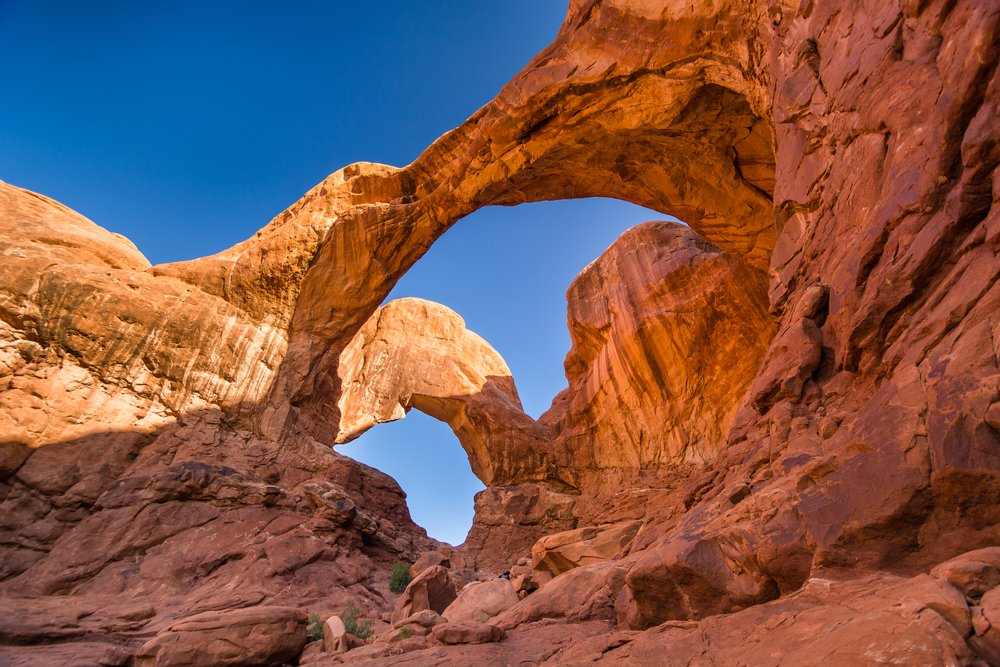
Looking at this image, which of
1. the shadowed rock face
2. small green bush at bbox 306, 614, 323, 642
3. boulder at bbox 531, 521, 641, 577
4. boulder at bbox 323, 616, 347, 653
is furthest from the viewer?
boulder at bbox 531, 521, 641, 577

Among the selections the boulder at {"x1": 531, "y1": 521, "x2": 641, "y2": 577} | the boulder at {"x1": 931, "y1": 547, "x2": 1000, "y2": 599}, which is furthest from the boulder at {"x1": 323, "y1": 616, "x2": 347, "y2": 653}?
the boulder at {"x1": 931, "y1": 547, "x2": 1000, "y2": 599}

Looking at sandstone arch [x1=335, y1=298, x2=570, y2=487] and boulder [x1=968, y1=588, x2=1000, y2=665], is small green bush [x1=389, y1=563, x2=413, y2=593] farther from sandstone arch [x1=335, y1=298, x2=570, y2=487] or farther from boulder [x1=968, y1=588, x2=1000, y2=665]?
boulder [x1=968, y1=588, x2=1000, y2=665]

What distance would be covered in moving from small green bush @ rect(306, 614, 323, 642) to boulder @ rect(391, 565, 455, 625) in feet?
4.31

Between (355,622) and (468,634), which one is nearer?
(468,634)

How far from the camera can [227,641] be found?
8.09 m

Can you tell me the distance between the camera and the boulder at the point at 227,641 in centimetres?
789

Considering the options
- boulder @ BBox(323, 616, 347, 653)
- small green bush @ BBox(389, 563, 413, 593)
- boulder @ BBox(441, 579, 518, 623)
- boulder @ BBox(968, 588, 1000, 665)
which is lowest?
boulder @ BBox(968, 588, 1000, 665)

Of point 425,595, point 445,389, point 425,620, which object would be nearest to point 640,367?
point 445,389

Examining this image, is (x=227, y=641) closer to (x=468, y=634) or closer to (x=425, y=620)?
(x=425, y=620)

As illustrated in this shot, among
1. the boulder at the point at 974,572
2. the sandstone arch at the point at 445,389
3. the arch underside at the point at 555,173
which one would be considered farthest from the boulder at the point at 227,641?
the sandstone arch at the point at 445,389

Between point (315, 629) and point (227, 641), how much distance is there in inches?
89.1

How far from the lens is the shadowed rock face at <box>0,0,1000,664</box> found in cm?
487

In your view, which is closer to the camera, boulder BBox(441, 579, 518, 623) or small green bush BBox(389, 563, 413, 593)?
boulder BBox(441, 579, 518, 623)

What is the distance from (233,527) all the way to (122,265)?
9.79 m
